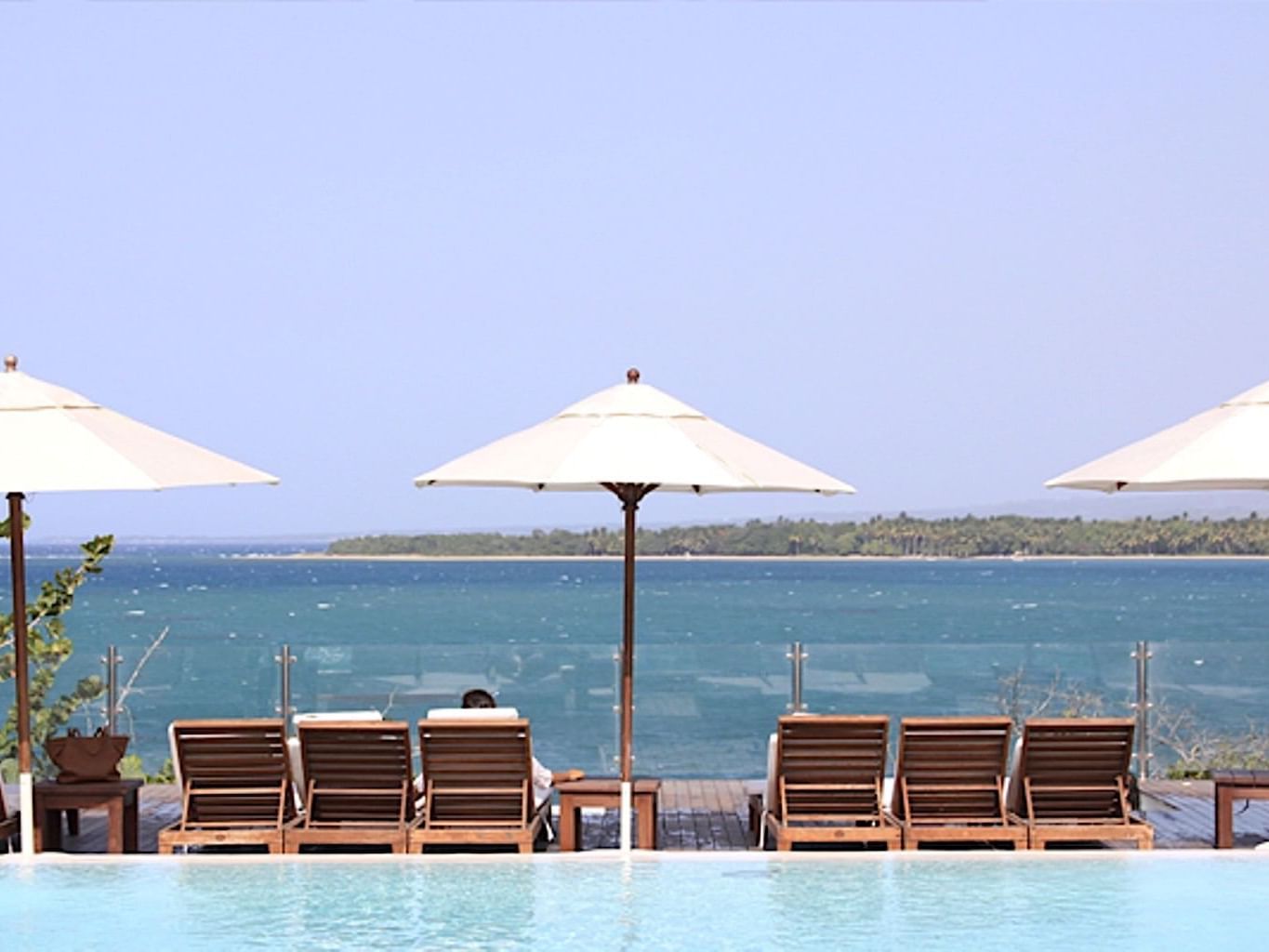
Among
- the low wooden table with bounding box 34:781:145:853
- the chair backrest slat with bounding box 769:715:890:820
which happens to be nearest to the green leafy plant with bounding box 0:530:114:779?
the low wooden table with bounding box 34:781:145:853

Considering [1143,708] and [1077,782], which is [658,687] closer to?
[1143,708]

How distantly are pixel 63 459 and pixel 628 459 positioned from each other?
248cm

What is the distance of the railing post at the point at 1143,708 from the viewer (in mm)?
11727

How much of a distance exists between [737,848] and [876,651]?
135 inches

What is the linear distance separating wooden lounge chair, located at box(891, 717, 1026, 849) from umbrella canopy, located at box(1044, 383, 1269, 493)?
4.38 ft

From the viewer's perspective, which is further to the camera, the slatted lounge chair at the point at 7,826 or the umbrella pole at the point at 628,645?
the slatted lounge chair at the point at 7,826

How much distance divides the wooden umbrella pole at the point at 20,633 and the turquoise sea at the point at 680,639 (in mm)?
2939

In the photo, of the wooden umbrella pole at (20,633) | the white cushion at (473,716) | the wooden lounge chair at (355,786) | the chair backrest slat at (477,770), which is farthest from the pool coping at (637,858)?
the white cushion at (473,716)

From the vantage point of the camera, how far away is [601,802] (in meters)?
8.79

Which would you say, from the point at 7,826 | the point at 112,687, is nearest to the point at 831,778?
the point at 7,826

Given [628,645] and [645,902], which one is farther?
[628,645]

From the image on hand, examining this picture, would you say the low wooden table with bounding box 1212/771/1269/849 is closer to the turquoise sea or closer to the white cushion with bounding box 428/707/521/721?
the turquoise sea

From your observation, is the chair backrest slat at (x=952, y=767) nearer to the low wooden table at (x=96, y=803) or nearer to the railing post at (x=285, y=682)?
the low wooden table at (x=96, y=803)

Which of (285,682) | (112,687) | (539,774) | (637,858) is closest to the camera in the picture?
(637,858)
